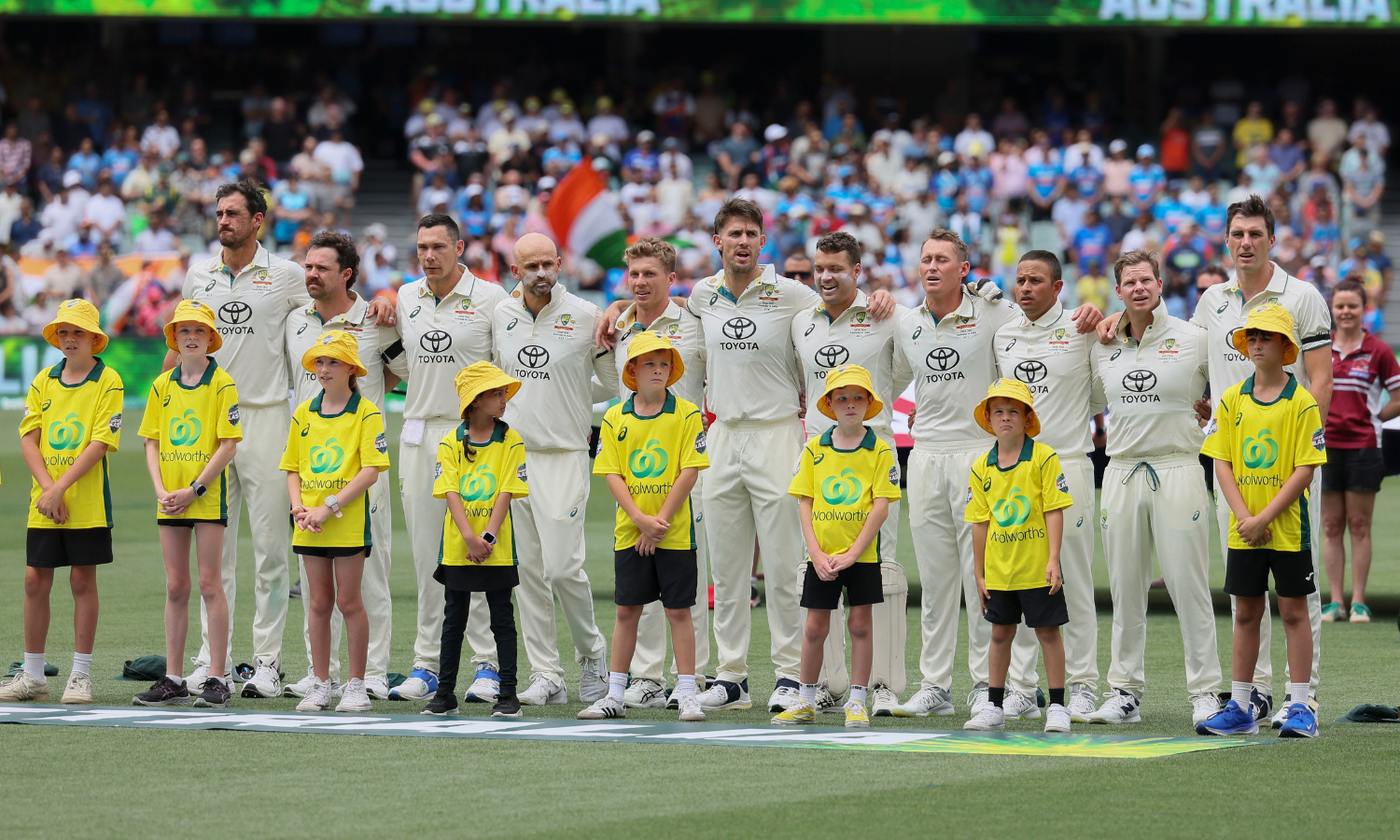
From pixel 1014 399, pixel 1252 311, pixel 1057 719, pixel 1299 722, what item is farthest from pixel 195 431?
A: pixel 1299 722

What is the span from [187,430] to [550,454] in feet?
5.79

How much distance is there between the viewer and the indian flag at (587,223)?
22328mm

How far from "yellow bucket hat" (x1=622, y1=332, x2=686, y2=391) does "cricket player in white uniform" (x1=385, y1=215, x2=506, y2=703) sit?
94 centimetres

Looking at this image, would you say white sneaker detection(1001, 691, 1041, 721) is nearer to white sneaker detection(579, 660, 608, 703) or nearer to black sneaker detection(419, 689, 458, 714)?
white sneaker detection(579, 660, 608, 703)

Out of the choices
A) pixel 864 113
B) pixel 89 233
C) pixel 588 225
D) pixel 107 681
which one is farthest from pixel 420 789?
pixel 864 113

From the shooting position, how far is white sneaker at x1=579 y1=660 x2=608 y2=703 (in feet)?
30.3

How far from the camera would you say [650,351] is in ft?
28.9

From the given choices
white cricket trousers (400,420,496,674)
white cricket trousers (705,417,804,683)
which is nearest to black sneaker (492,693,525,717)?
white cricket trousers (400,420,496,674)

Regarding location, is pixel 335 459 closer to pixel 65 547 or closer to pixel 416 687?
pixel 416 687

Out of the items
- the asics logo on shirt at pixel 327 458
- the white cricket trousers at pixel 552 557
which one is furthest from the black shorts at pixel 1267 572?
the asics logo on shirt at pixel 327 458

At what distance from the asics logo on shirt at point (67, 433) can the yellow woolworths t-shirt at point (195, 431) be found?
345 millimetres

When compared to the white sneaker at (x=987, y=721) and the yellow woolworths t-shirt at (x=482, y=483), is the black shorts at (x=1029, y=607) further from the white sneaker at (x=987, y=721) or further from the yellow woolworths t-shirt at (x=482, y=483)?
the yellow woolworths t-shirt at (x=482, y=483)

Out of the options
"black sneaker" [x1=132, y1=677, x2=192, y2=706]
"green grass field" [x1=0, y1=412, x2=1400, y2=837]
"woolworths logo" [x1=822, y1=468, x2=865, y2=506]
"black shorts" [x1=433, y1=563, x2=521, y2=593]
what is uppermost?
"woolworths logo" [x1=822, y1=468, x2=865, y2=506]

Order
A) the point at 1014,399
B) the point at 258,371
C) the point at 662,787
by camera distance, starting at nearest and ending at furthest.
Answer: the point at 662,787 < the point at 1014,399 < the point at 258,371
